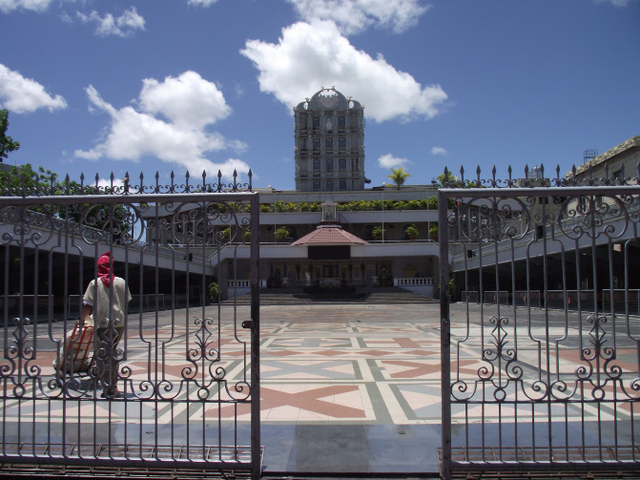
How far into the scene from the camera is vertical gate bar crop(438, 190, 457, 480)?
12.9 feet

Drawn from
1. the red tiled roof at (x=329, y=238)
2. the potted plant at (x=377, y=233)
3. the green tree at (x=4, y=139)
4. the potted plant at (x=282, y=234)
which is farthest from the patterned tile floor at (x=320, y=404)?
the potted plant at (x=377, y=233)

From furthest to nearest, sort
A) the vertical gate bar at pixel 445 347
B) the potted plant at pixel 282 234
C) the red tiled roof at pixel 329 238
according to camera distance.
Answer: the potted plant at pixel 282 234 < the red tiled roof at pixel 329 238 < the vertical gate bar at pixel 445 347

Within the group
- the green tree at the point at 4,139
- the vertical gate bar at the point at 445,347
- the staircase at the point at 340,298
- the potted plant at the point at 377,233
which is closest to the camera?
the vertical gate bar at the point at 445,347

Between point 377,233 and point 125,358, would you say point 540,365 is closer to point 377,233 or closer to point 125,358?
point 125,358

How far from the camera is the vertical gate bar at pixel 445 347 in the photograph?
3926mm

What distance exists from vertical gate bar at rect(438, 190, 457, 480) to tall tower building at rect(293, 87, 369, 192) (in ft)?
200

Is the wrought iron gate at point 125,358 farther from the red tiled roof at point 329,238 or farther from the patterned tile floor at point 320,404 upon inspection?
the red tiled roof at point 329,238

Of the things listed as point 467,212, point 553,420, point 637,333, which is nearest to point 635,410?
point 553,420

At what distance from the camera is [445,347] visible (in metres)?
4.05

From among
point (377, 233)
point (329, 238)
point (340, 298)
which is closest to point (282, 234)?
point (377, 233)

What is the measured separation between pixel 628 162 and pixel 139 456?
28.0 m

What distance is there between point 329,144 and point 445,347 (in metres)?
62.8

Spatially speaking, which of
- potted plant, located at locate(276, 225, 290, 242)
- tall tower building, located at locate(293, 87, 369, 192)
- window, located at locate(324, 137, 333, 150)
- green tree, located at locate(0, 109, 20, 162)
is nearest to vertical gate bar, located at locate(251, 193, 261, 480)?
green tree, located at locate(0, 109, 20, 162)

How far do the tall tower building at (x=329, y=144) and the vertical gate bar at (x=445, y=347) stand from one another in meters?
60.8
